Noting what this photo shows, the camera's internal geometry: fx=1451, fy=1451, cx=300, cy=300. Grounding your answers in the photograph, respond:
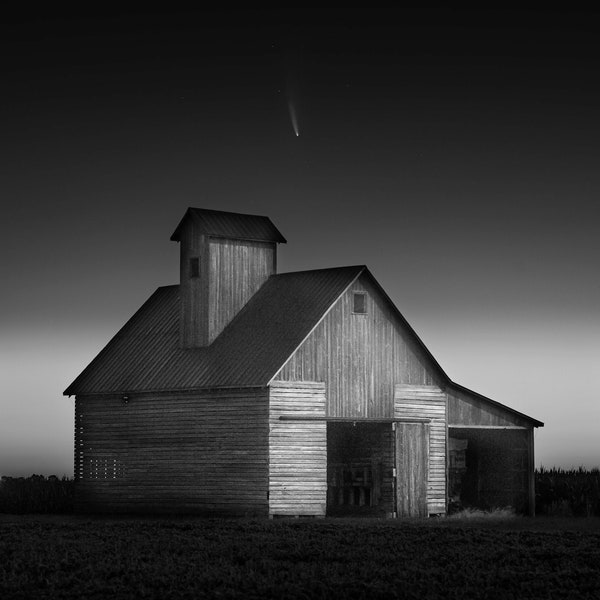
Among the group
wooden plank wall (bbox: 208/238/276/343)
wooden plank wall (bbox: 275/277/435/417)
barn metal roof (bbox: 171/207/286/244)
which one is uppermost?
barn metal roof (bbox: 171/207/286/244)

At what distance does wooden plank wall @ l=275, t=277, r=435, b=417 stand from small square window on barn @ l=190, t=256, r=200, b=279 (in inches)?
226

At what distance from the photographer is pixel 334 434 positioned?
163ft

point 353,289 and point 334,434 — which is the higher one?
point 353,289

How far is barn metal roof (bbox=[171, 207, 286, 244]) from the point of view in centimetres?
4788

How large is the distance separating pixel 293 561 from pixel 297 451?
12.8 metres

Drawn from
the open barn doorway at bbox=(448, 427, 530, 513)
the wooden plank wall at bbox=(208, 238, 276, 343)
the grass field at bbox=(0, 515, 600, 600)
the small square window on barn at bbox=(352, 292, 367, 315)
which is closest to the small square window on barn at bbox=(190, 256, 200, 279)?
the wooden plank wall at bbox=(208, 238, 276, 343)

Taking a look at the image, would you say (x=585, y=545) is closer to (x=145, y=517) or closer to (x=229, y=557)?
(x=229, y=557)

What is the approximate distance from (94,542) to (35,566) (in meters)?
4.60

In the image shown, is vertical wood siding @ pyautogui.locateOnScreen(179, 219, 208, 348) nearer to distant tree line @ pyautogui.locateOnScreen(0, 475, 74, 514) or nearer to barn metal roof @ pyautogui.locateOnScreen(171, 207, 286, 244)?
barn metal roof @ pyautogui.locateOnScreen(171, 207, 286, 244)

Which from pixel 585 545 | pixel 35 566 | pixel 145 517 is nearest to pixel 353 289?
pixel 145 517

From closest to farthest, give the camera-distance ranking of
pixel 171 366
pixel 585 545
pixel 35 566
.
Result: pixel 35 566 → pixel 585 545 → pixel 171 366

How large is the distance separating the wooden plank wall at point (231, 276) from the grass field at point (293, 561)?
9.41m

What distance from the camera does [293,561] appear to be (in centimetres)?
3030

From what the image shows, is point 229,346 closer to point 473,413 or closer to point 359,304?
A: point 359,304
